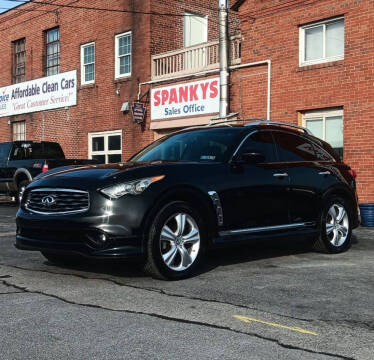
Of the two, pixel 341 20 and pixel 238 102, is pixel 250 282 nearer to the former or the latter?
pixel 341 20

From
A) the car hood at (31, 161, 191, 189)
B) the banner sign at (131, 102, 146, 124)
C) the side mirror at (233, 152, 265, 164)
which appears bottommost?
the car hood at (31, 161, 191, 189)

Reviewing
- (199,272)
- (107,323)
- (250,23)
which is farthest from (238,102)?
(107,323)

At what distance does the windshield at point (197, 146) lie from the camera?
6.82 meters

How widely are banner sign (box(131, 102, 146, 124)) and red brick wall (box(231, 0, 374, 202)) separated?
419cm

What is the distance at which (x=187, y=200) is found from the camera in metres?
6.19

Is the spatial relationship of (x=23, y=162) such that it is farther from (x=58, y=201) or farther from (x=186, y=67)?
(x=58, y=201)

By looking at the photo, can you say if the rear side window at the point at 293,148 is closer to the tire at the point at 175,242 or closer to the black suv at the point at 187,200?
the black suv at the point at 187,200

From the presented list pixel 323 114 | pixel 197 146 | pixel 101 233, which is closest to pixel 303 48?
pixel 323 114

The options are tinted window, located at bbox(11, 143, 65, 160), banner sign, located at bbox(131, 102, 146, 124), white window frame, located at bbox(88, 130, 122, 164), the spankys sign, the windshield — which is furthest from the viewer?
the spankys sign

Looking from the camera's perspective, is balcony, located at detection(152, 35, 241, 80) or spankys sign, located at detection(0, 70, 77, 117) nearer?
balcony, located at detection(152, 35, 241, 80)

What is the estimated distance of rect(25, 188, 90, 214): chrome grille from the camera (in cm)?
585

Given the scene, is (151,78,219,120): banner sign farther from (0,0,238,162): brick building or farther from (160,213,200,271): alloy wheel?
(160,213,200,271): alloy wheel

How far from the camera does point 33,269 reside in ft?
22.1

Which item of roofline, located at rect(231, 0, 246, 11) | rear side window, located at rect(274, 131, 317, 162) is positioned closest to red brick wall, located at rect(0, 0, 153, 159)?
roofline, located at rect(231, 0, 246, 11)
